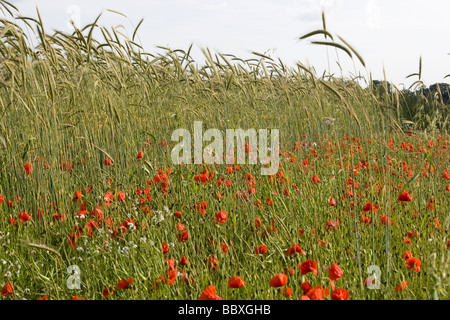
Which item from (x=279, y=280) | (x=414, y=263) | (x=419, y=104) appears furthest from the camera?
(x=419, y=104)

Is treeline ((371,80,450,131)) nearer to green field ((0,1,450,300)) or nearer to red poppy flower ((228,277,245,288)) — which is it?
green field ((0,1,450,300))

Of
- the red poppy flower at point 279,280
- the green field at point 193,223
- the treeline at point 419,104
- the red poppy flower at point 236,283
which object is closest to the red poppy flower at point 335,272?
the green field at point 193,223

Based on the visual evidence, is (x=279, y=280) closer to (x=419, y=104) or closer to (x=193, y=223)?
(x=193, y=223)

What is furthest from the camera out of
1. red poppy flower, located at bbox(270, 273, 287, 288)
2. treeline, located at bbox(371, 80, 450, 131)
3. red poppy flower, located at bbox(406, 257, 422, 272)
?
treeline, located at bbox(371, 80, 450, 131)

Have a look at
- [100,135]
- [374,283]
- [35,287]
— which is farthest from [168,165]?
[374,283]

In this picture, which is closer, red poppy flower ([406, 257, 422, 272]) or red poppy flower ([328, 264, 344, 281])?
red poppy flower ([328, 264, 344, 281])

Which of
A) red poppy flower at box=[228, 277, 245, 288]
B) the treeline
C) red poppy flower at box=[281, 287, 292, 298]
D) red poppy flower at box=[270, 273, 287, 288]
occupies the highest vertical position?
the treeline

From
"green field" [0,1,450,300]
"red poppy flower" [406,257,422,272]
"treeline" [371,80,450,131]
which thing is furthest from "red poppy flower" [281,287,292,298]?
"treeline" [371,80,450,131]

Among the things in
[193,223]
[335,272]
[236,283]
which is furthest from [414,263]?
[193,223]

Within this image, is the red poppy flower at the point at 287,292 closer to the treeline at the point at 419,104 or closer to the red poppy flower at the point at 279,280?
the red poppy flower at the point at 279,280

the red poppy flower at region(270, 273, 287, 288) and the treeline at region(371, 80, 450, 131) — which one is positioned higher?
the treeline at region(371, 80, 450, 131)

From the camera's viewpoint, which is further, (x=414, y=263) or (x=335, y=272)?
(x=414, y=263)
